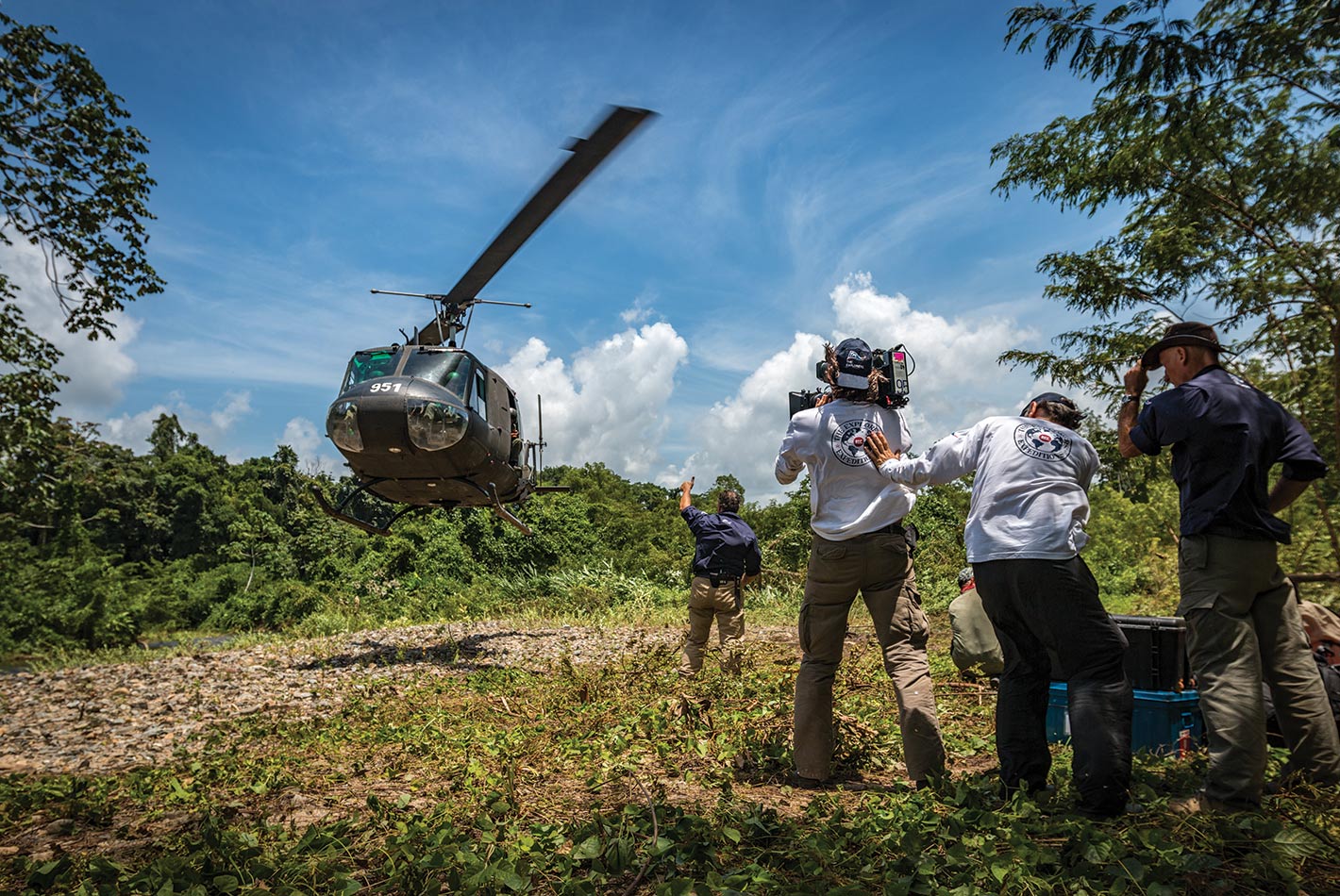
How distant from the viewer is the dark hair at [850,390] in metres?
4.09

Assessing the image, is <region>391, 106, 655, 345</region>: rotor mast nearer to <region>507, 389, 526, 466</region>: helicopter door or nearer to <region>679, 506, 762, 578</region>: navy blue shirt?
<region>507, 389, 526, 466</region>: helicopter door

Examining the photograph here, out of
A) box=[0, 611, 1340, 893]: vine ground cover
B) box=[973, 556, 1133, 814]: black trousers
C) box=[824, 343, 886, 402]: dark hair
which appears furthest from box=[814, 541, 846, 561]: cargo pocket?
box=[0, 611, 1340, 893]: vine ground cover

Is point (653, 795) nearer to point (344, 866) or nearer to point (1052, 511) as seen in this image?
point (344, 866)

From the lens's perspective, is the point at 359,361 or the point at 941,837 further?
the point at 359,361

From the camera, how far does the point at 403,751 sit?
5.21m

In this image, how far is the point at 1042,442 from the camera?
11.4ft

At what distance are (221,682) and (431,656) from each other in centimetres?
244

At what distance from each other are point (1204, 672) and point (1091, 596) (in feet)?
1.87

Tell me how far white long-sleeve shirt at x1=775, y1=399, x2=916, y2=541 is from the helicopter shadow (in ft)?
17.7

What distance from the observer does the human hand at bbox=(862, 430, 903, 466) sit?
12.5 feet

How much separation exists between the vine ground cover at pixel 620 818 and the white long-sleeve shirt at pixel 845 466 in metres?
1.24

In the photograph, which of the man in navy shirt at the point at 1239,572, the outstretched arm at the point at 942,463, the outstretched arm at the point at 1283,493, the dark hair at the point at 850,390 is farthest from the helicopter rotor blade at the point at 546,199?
the outstretched arm at the point at 1283,493

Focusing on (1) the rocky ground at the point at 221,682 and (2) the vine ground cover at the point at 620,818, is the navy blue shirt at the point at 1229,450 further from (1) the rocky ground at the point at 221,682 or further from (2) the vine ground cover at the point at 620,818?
(1) the rocky ground at the point at 221,682

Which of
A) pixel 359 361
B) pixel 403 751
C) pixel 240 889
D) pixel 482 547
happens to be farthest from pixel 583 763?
pixel 482 547
